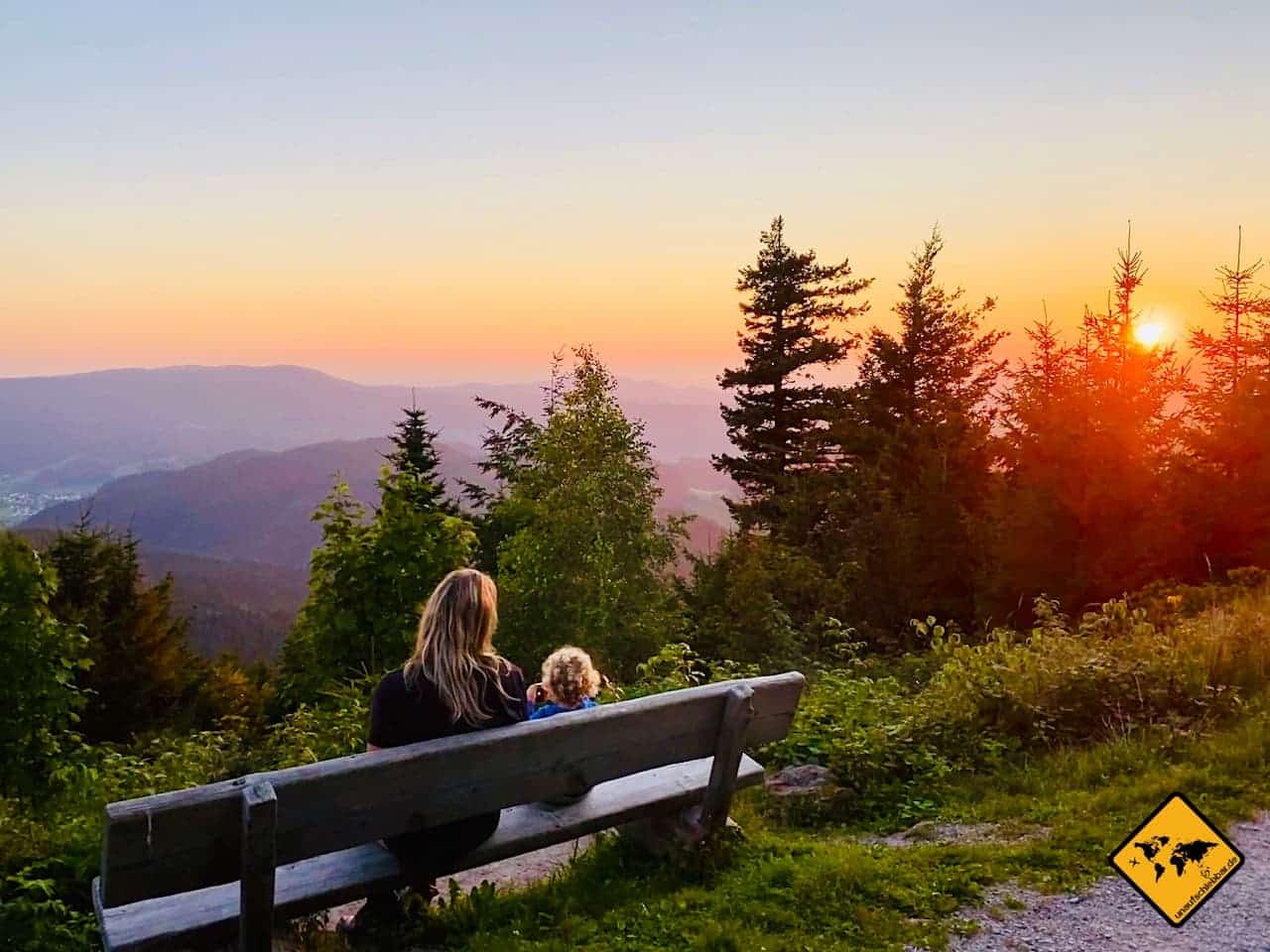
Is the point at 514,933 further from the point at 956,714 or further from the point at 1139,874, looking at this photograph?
the point at 956,714

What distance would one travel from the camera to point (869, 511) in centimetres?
2670

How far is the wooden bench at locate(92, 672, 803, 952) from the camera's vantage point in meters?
3.02

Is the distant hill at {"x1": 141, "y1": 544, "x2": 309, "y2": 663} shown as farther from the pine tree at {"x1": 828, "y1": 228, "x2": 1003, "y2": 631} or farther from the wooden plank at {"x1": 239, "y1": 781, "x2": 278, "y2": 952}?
the wooden plank at {"x1": 239, "y1": 781, "x2": 278, "y2": 952}

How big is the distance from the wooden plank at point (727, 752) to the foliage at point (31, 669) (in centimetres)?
1212

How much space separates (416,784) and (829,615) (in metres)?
20.0

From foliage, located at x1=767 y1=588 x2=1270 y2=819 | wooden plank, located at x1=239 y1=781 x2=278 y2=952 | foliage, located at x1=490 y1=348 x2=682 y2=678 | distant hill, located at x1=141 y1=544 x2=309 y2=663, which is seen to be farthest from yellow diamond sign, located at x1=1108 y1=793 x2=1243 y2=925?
distant hill, located at x1=141 y1=544 x2=309 y2=663

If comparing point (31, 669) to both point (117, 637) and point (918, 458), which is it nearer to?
point (117, 637)

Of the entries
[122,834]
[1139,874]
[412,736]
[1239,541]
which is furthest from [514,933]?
[1239,541]

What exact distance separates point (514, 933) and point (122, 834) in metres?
1.60

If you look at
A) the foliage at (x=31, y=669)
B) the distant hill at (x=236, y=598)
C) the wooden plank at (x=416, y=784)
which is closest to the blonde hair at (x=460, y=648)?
the wooden plank at (x=416, y=784)

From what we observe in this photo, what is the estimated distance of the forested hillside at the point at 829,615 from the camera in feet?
14.0

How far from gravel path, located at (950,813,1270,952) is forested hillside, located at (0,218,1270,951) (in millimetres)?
153

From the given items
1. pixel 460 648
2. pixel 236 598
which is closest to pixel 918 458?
pixel 460 648

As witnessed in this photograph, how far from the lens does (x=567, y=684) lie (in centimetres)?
505
